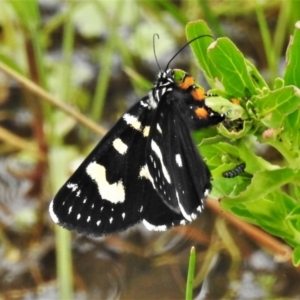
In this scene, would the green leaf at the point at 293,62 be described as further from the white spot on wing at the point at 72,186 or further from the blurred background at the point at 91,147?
the blurred background at the point at 91,147

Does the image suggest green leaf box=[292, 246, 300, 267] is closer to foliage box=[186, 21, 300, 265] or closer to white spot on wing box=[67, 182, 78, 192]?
foliage box=[186, 21, 300, 265]

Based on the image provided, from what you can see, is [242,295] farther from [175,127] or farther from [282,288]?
[175,127]

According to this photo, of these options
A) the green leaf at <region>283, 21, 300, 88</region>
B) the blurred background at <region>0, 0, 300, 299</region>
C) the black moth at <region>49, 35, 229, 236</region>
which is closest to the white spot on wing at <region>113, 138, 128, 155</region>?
the black moth at <region>49, 35, 229, 236</region>

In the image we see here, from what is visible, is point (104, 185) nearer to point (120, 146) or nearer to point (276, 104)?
point (120, 146)

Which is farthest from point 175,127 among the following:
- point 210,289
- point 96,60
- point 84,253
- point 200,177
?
point 96,60

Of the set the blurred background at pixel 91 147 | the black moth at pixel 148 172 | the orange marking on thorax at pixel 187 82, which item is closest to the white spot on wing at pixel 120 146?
the black moth at pixel 148 172
